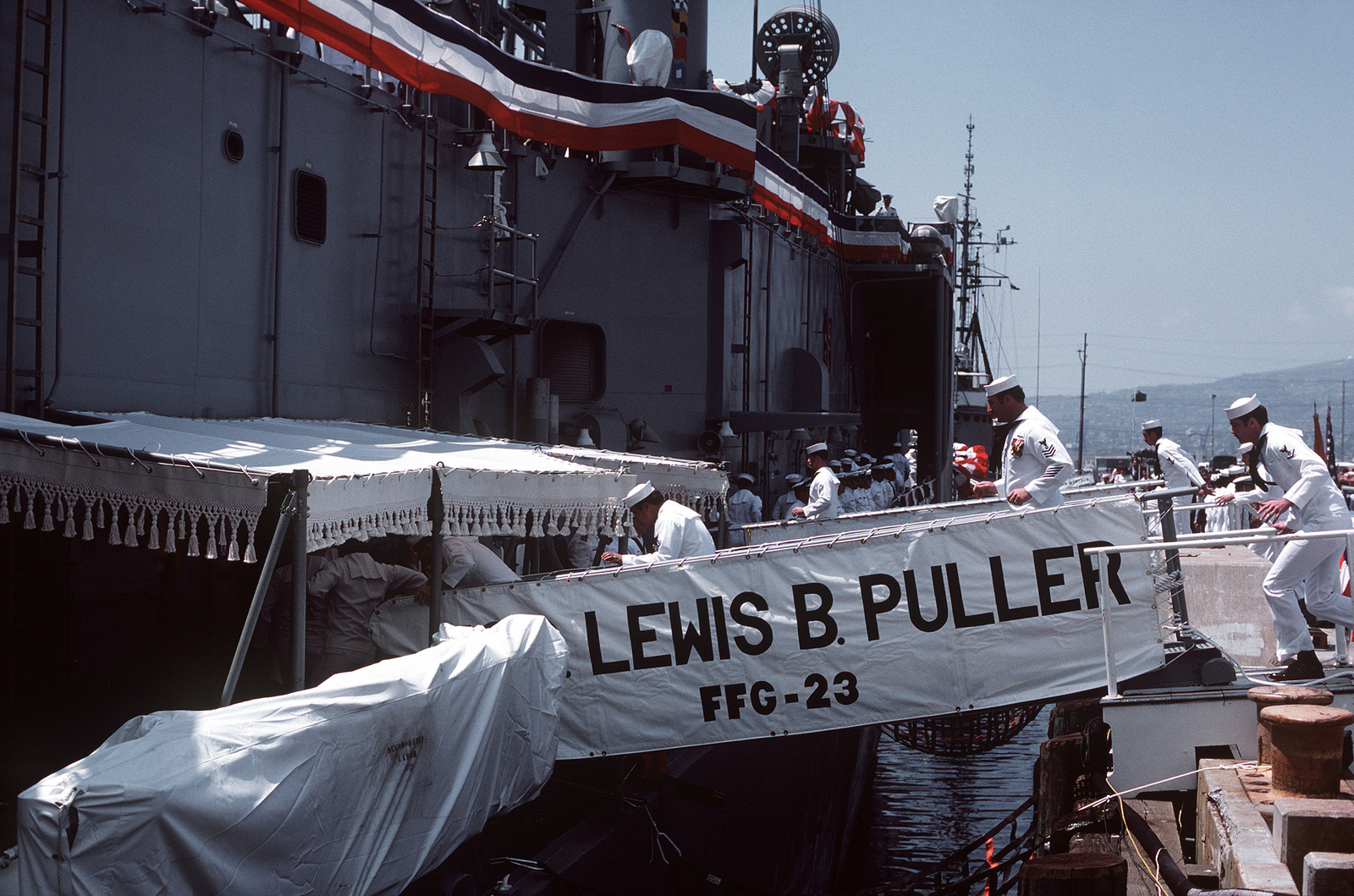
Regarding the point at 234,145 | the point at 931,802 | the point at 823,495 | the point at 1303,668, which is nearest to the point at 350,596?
the point at 234,145

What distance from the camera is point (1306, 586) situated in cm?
724

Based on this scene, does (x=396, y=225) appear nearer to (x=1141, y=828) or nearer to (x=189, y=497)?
(x=189, y=497)

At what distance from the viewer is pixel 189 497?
17.4ft

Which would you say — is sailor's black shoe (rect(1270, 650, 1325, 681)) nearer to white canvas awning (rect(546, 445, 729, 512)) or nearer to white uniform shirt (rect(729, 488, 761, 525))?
white canvas awning (rect(546, 445, 729, 512))

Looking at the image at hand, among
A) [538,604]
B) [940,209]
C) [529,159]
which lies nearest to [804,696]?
[538,604]

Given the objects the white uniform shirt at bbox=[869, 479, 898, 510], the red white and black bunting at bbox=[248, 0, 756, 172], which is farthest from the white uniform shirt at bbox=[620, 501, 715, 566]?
the white uniform shirt at bbox=[869, 479, 898, 510]

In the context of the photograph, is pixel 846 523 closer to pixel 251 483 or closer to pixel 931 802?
pixel 251 483

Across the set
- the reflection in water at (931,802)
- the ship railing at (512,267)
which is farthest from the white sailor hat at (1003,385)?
the reflection in water at (931,802)

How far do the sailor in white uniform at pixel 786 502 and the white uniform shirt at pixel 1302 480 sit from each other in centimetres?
966

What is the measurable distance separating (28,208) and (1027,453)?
6.40 metres

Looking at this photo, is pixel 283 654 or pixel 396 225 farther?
pixel 396 225

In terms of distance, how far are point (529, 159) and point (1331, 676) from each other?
971 centimetres

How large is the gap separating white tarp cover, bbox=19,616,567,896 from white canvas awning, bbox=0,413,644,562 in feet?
2.74

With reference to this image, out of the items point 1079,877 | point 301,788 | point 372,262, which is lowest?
point 1079,877
